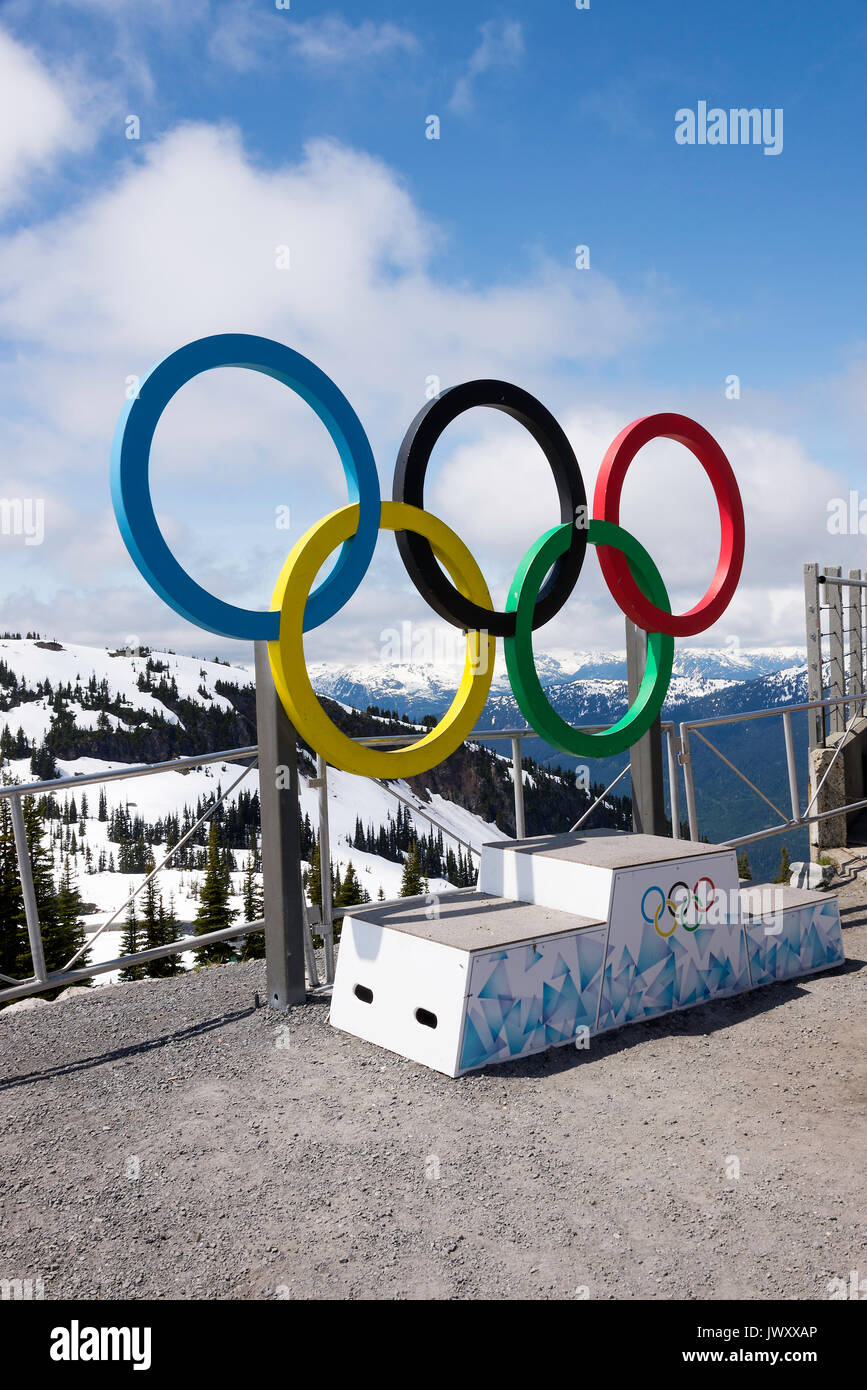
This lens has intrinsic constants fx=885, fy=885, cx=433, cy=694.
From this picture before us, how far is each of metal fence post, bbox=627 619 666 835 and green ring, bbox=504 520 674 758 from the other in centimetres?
12

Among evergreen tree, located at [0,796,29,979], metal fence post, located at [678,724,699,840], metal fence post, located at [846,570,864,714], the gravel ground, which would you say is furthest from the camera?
evergreen tree, located at [0,796,29,979]

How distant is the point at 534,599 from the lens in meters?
6.68

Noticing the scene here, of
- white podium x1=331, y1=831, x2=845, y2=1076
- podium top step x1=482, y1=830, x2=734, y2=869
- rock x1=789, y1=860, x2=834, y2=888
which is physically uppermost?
podium top step x1=482, y1=830, x2=734, y2=869

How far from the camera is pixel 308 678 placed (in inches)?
220

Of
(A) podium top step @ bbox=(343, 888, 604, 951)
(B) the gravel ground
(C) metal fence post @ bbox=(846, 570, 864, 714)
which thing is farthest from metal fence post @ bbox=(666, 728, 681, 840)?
(C) metal fence post @ bbox=(846, 570, 864, 714)

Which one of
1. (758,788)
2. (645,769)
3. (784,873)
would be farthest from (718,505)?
(784,873)

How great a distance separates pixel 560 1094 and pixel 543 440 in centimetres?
466

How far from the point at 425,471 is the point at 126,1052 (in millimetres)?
4195

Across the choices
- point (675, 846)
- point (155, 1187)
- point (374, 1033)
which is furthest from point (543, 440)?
point (155, 1187)

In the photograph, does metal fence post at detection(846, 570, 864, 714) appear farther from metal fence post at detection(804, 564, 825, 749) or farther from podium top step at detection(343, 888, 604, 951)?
podium top step at detection(343, 888, 604, 951)

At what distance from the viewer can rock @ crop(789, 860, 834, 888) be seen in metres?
8.94

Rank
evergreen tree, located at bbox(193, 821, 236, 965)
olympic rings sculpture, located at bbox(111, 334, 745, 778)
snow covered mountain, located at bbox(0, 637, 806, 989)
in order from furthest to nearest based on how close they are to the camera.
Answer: snow covered mountain, located at bbox(0, 637, 806, 989), evergreen tree, located at bbox(193, 821, 236, 965), olympic rings sculpture, located at bbox(111, 334, 745, 778)

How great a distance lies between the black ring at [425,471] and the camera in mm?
6098
